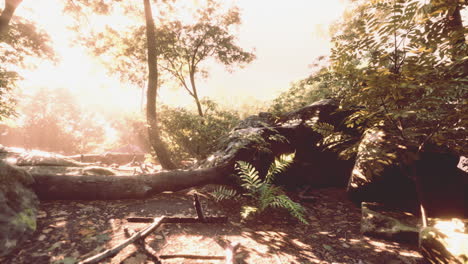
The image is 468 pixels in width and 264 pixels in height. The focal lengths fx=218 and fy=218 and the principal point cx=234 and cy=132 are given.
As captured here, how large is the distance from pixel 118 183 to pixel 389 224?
5812 mm

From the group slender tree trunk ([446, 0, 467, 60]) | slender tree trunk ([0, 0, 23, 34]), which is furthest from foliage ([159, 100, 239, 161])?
slender tree trunk ([0, 0, 23, 34])

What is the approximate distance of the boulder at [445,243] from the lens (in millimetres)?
2748

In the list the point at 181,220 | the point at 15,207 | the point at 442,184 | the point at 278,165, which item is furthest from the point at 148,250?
the point at 442,184

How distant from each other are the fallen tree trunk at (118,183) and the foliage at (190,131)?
248 centimetres

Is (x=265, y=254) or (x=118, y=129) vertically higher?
(x=118, y=129)

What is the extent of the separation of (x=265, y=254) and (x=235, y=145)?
12.3 feet

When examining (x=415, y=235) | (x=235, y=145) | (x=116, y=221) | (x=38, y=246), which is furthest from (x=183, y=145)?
(x=415, y=235)

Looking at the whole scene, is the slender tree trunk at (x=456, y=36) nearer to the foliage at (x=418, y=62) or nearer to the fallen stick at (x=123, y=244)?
the foliage at (x=418, y=62)

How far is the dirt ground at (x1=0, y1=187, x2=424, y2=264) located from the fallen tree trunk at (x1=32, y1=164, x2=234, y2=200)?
18 centimetres

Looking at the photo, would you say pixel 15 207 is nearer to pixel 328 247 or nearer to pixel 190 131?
pixel 328 247

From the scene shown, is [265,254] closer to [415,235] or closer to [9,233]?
[415,235]

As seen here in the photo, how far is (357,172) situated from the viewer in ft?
17.2

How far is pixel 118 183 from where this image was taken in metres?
5.15

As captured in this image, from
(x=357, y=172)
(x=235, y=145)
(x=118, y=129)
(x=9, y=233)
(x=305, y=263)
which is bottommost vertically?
(x=305, y=263)
